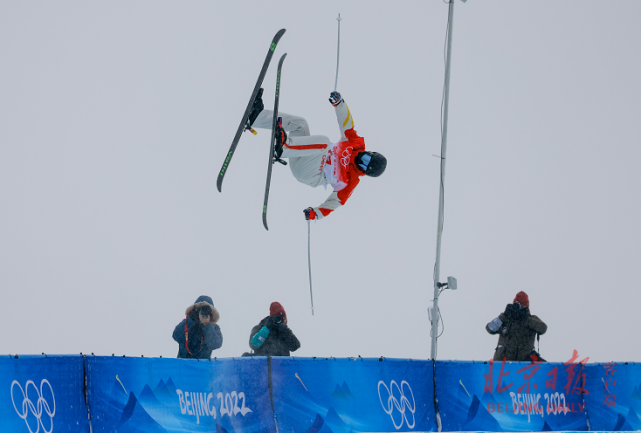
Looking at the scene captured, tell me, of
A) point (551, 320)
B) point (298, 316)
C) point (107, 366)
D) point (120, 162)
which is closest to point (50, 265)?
point (120, 162)

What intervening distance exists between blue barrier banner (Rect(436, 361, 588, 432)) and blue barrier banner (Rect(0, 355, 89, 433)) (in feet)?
9.14

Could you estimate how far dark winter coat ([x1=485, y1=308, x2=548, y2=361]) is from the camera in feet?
20.3

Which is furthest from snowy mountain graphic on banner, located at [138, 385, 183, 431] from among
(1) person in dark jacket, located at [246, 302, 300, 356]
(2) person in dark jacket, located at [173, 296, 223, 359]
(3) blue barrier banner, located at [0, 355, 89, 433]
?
(1) person in dark jacket, located at [246, 302, 300, 356]

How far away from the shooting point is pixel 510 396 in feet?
18.7

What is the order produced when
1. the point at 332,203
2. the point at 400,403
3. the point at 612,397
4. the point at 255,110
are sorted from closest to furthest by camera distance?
the point at 400,403
the point at 255,110
the point at 612,397
the point at 332,203

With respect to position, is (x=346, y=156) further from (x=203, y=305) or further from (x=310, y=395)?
(x=310, y=395)

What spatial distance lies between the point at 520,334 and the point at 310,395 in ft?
7.65

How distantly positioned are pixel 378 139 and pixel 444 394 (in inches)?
347

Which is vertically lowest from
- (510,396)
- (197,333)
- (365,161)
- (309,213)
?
(510,396)

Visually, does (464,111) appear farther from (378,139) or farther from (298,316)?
(298,316)

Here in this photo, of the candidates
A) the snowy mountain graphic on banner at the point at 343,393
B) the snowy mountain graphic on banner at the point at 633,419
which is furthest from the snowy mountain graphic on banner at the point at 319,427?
the snowy mountain graphic on banner at the point at 633,419

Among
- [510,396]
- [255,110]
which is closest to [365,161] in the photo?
[255,110]

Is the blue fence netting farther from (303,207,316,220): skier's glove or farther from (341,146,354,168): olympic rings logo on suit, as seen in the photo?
(341,146,354,168): olympic rings logo on suit

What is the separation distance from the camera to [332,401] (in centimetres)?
496
